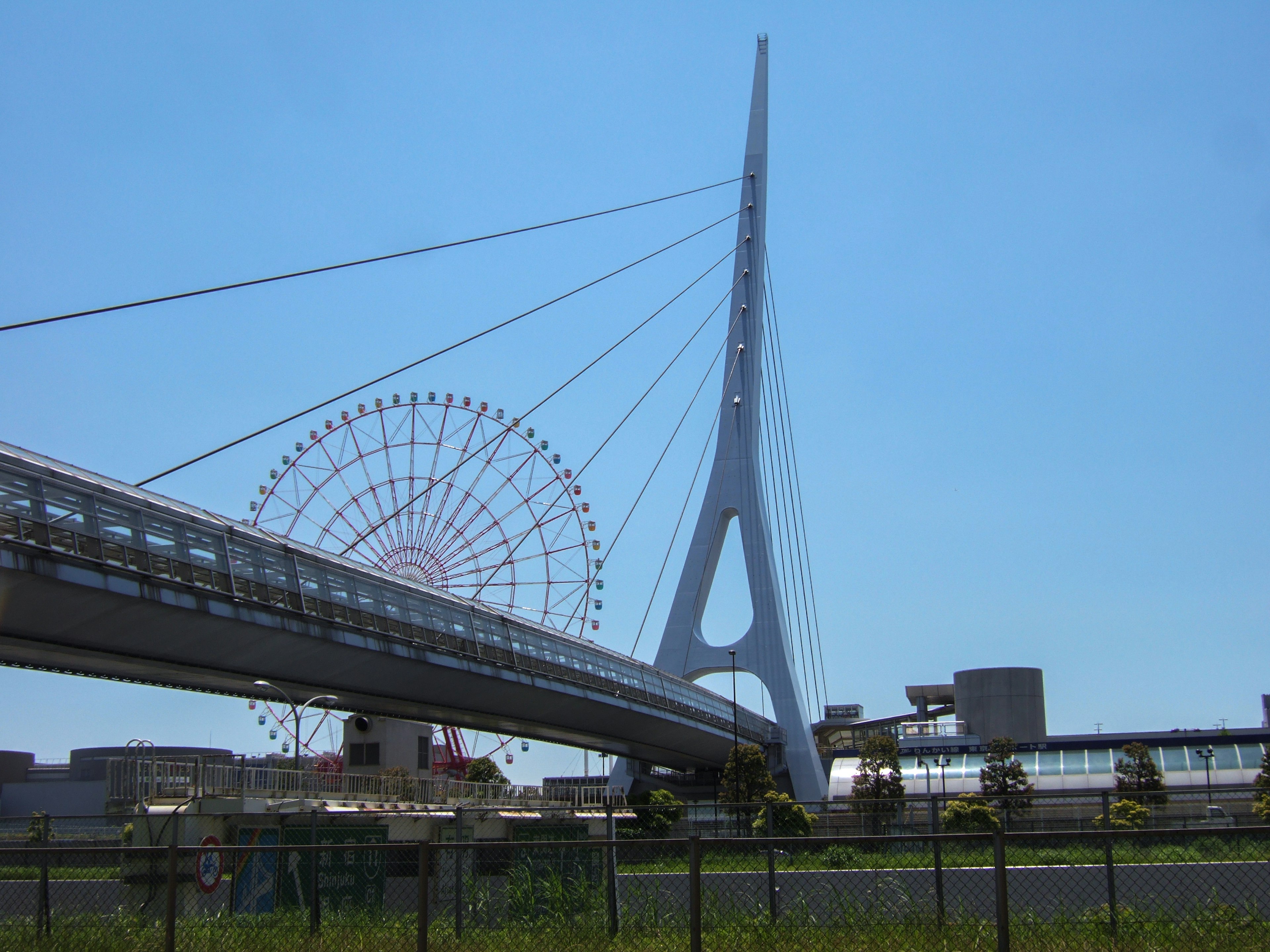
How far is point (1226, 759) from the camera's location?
189 feet

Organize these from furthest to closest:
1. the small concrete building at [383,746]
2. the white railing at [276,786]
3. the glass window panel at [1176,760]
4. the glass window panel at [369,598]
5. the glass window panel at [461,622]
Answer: the glass window panel at [1176,760] → the small concrete building at [383,746] → the glass window panel at [461,622] → the glass window panel at [369,598] → the white railing at [276,786]

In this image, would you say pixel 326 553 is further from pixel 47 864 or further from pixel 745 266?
pixel 745 266

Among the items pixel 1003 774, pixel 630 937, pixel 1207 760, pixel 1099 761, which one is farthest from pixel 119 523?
pixel 1099 761

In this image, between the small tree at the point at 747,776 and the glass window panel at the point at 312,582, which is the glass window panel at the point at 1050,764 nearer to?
the small tree at the point at 747,776

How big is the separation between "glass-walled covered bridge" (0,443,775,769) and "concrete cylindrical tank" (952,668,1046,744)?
58.2 meters

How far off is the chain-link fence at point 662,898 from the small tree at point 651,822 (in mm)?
3439

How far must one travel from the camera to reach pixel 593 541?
159 feet

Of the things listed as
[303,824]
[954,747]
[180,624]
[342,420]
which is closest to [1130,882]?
[303,824]

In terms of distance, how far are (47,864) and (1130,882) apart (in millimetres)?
12262

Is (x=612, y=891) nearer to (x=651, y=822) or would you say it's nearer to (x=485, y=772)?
(x=651, y=822)

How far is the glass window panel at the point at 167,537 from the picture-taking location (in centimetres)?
2253

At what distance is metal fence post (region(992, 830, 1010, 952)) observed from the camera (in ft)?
24.2

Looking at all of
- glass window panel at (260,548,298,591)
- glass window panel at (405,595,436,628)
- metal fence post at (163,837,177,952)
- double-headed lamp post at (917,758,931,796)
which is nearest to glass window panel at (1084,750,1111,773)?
double-headed lamp post at (917,758,931,796)

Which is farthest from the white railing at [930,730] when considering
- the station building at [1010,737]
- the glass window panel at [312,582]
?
the glass window panel at [312,582]
